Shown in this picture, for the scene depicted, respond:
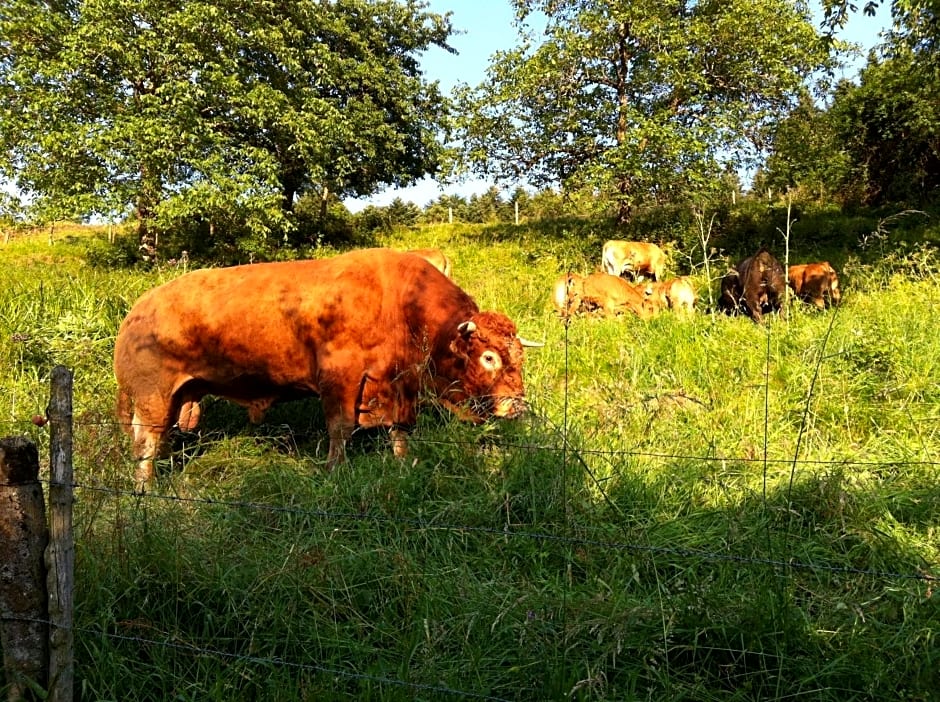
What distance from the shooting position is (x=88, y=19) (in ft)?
48.6

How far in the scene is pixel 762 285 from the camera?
391 inches

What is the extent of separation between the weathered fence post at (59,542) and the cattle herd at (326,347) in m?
2.54

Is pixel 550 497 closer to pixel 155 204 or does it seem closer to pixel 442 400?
pixel 442 400

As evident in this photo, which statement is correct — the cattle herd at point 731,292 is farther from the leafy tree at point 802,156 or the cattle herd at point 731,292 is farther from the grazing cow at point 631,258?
the leafy tree at point 802,156

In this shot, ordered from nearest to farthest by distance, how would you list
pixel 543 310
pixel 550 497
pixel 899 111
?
1. pixel 550 497
2. pixel 543 310
3. pixel 899 111

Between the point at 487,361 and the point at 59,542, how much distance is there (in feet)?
11.0

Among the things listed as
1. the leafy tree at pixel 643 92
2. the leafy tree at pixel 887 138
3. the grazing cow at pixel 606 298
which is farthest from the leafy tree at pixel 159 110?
the leafy tree at pixel 887 138

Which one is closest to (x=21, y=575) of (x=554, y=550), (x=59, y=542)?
(x=59, y=542)

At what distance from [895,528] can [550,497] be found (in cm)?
200

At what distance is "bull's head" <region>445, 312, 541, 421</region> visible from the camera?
5262 millimetres

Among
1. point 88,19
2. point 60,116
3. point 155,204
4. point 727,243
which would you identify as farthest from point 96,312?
point 727,243

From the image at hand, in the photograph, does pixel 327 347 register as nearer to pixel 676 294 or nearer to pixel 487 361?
pixel 487 361

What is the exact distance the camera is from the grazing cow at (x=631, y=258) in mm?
14312

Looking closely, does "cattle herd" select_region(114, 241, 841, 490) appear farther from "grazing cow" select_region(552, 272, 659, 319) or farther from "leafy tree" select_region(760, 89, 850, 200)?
"leafy tree" select_region(760, 89, 850, 200)
